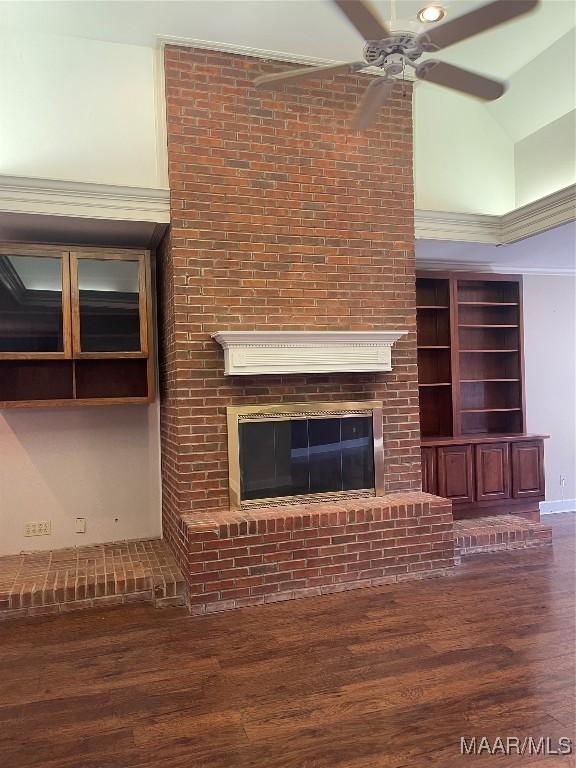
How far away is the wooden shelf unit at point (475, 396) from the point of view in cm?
504

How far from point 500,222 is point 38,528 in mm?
4327

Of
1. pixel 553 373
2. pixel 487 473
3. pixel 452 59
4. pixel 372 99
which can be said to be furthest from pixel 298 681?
pixel 553 373

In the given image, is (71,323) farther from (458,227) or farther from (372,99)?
(458,227)

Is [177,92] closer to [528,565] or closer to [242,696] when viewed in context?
[242,696]

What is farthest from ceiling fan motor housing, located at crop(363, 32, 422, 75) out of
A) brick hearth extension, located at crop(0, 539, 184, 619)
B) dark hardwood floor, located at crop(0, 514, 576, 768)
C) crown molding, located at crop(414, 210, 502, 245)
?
brick hearth extension, located at crop(0, 539, 184, 619)

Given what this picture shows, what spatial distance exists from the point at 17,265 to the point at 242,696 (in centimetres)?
298

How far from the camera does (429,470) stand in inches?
195

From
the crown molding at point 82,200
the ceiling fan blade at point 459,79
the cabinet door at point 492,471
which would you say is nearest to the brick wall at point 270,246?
the crown molding at point 82,200

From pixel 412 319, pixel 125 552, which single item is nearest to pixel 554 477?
pixel 412 319

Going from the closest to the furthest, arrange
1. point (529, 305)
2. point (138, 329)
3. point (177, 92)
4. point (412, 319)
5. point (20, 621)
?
point (20, 621), point (177, 92), point (138, 329), point (412, 319), point (529, 305)

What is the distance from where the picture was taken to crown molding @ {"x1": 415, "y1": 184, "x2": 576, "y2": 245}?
13.5 feet

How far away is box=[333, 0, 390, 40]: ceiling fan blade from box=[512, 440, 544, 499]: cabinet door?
3.95 meters

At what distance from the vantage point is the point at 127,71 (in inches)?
149

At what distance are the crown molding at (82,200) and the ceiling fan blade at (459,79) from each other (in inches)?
73.0
